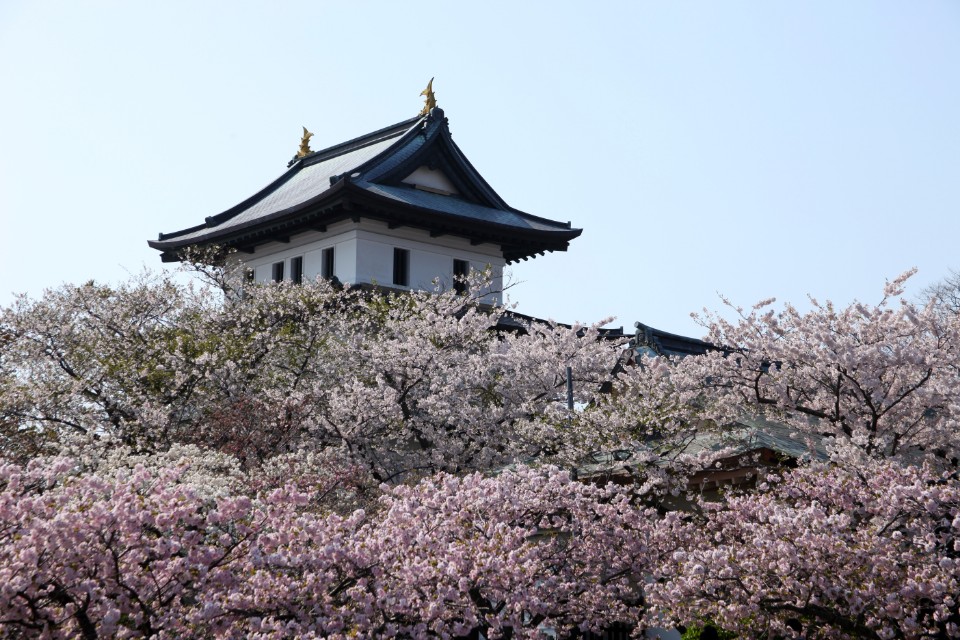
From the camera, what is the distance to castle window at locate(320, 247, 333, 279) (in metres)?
35.2

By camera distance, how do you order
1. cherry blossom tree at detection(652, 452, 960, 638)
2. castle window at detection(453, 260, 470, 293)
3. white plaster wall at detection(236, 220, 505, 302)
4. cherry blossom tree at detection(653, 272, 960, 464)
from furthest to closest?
castle window at detection(453, 260, 470, 293)
white plaster wall at detection(236, 220, 505, 302)
cherry blossom tree at detection(653, 272, 960, 464)
cherry blossom tree at detection(652, 452, 960, 638)

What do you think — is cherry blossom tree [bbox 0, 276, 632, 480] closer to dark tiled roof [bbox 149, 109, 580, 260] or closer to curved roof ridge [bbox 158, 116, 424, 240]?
dark tiled roof [bbox 149, 109, 580, 260]

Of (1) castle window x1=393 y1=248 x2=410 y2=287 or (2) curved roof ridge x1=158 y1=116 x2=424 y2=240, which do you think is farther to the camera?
(2) curved roof ridge x1=158 y1=116 x2=424 y2=240

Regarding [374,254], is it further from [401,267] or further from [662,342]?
[662,342]

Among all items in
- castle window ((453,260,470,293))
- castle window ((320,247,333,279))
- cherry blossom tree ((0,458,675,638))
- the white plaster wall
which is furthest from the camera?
castle window ((453,260,470,293))

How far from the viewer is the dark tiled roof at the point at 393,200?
116ft

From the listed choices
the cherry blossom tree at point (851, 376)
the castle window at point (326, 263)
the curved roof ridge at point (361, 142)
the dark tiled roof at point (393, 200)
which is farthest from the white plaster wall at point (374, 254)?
the cherry blossom tree at point (851, 376)

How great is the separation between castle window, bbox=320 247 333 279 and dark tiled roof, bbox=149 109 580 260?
1.06 m

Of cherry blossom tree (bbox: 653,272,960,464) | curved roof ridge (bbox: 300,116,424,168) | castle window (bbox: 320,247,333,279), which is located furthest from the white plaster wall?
cherry blossom tree (bbox: 653,272,960,464)

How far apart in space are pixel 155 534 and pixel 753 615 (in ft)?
23.7

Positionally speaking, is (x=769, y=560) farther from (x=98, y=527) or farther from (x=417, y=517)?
(x=98, y=527)

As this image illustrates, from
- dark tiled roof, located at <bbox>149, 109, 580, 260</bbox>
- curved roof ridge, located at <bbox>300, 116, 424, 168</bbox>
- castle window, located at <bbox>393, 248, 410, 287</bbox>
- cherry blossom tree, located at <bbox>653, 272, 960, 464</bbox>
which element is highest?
curved roof ridge, located at <bbox>300, 116, 424, 168</bbox>

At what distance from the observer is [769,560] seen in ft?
40.3

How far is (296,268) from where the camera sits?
121 feet
